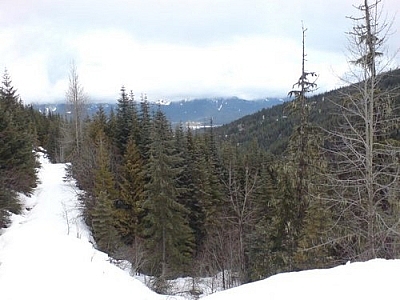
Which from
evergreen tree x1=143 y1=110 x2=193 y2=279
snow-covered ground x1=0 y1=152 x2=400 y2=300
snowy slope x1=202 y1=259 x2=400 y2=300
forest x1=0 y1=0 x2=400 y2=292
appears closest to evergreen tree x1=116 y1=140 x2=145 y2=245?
forest x1=0 y1=0 x2=400 y2=292

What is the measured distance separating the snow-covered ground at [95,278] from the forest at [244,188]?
13.3 ft

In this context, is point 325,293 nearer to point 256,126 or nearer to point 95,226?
point 95,226

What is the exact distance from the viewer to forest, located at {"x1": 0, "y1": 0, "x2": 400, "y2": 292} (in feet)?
33.9

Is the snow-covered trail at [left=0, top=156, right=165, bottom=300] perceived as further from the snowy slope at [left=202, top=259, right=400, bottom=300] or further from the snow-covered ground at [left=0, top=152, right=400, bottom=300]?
the snowy slope at [left=202, top=259, right=400, bottom=300]

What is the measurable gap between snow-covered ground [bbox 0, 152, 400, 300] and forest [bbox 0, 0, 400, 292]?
13.3 ft

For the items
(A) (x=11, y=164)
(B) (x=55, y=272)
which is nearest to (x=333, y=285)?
(B) (x=55, y=272)

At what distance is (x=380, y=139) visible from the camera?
12.9 meters

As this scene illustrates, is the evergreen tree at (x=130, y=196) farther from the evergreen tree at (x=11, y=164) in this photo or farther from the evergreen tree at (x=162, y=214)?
the evergreen tree at (x=11, y=164)

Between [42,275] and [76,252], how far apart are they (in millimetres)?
2417

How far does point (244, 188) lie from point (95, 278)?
18550mm

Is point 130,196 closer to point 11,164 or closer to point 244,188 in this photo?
point 244,188

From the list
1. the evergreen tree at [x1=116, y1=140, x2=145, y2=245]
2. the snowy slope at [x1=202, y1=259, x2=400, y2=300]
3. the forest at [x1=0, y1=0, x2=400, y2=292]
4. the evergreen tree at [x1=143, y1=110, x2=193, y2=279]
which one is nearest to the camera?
the snowy slope at [x1=202, y1=259, x2=400, y2=300]

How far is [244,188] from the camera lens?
1062 inches

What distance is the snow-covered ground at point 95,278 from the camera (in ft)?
16.9
